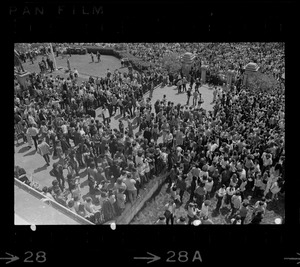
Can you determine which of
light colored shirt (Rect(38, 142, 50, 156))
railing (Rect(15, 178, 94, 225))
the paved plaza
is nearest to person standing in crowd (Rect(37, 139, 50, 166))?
light colored shirt (Rect(38, 142, 50, 156))

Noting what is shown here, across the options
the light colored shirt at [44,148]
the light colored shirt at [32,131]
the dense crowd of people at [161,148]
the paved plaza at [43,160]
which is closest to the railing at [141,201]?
the dense crowd of people at [161,148]

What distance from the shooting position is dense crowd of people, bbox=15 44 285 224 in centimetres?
911

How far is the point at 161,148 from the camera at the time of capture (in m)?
11.1

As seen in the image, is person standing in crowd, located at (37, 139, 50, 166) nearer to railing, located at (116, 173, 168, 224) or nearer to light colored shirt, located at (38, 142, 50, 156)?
light colored shirt, located at (38, 142, 50, 156)

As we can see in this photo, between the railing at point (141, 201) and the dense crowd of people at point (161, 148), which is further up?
the dense crowd of people at point (161, 148)

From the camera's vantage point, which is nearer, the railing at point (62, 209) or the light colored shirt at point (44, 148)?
the railing at point (62, 209)

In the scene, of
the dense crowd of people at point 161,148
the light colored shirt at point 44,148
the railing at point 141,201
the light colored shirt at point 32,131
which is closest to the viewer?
the dense crowd of people at point 161,148

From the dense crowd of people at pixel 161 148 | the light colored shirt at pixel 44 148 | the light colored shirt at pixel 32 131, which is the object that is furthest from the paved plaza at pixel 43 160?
the light colored shirt at pixel 32 131

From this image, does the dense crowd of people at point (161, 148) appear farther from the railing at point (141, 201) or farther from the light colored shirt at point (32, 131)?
the railing at point (141, 201)

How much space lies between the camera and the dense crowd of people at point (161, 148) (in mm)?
9109

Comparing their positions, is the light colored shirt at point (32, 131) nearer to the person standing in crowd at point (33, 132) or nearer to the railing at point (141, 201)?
the person standing in crowd at point (33, 132)

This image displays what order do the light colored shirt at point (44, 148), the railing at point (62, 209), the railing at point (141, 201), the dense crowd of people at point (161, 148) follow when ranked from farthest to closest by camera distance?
the light colored shirt at point (44, 148) → the railing at point (141, 201) → the dense crowd of people at point (161, 148) → the railing at point (62, 209)
